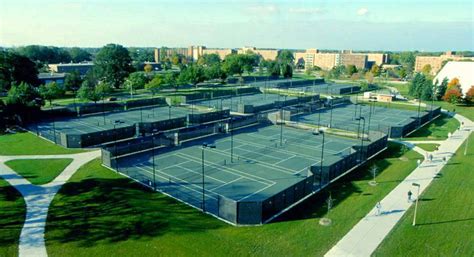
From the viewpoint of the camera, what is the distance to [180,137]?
121 ft

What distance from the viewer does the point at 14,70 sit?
63344 millimetres

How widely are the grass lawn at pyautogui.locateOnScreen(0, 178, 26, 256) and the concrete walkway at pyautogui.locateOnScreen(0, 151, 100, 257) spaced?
0.87ft

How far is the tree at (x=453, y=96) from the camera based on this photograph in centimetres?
6656

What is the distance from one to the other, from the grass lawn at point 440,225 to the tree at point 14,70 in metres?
64.3

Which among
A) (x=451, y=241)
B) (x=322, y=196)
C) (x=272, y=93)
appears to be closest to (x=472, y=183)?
(x=451, y=241)

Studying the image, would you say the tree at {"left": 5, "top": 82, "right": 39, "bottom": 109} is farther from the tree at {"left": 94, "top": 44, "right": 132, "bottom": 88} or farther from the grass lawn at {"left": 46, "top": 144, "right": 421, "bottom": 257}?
the tree at {"left": 94, "top": 44, "right": 132, "bottom": 88}

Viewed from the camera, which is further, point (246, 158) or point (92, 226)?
point (246, 158)

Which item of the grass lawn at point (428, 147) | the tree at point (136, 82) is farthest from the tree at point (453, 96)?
the tree at point (136, 82)

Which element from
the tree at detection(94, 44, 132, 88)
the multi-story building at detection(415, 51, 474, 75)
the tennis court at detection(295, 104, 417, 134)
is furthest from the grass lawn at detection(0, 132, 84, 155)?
the multi-story building at detection(415, 51, 474, 75)

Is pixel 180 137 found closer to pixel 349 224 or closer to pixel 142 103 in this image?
pixel 349 224

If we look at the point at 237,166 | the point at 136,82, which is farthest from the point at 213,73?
the point at 237,166

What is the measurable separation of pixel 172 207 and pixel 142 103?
43.0m

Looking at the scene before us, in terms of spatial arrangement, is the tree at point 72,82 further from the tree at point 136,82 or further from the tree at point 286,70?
the tree at point 286,70

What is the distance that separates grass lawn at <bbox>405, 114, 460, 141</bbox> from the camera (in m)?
41.3
